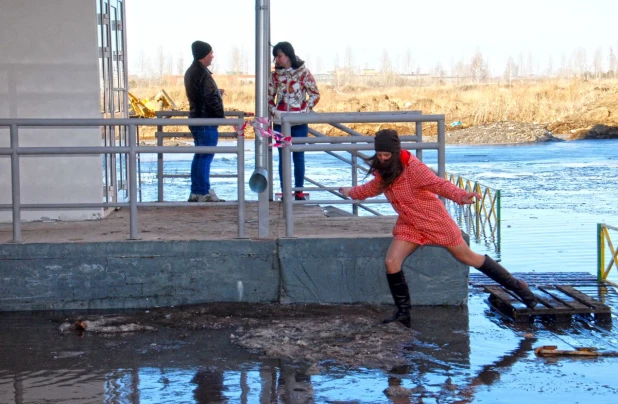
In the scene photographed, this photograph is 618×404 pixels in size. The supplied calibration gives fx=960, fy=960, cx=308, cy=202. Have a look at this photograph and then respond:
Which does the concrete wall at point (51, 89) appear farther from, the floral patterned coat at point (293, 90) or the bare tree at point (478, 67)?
the bare tree at point (478, 67)

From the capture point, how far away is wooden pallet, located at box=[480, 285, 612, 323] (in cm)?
793

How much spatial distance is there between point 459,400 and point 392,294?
205 centimetres

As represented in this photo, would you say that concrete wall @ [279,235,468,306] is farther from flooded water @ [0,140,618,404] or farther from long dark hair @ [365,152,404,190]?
long dark hair @ [365,152,404,190]

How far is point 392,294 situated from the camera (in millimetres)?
7781

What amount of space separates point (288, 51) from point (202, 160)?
161 centimetres

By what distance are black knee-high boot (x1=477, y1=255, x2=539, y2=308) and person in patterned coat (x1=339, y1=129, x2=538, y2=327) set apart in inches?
1.2

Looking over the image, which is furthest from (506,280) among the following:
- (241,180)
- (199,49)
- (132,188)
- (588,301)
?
(199,49)

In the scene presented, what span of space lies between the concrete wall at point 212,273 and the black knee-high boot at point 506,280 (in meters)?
0.53

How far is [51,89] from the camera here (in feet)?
32.0

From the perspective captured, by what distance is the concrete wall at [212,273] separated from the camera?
8258 mm

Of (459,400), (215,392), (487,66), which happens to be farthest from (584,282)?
(487,66)

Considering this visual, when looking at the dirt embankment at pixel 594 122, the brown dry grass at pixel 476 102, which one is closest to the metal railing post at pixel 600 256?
the dirt embankment at pixel 594 122

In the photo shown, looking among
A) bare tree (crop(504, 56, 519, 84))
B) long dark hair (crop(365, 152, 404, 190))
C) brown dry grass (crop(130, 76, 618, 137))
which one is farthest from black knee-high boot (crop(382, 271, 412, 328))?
bare tree (crop(504, 56, 519, 84))

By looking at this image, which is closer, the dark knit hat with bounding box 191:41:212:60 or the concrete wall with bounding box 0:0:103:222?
the concrete wall with bounding box 0:0:103:222
